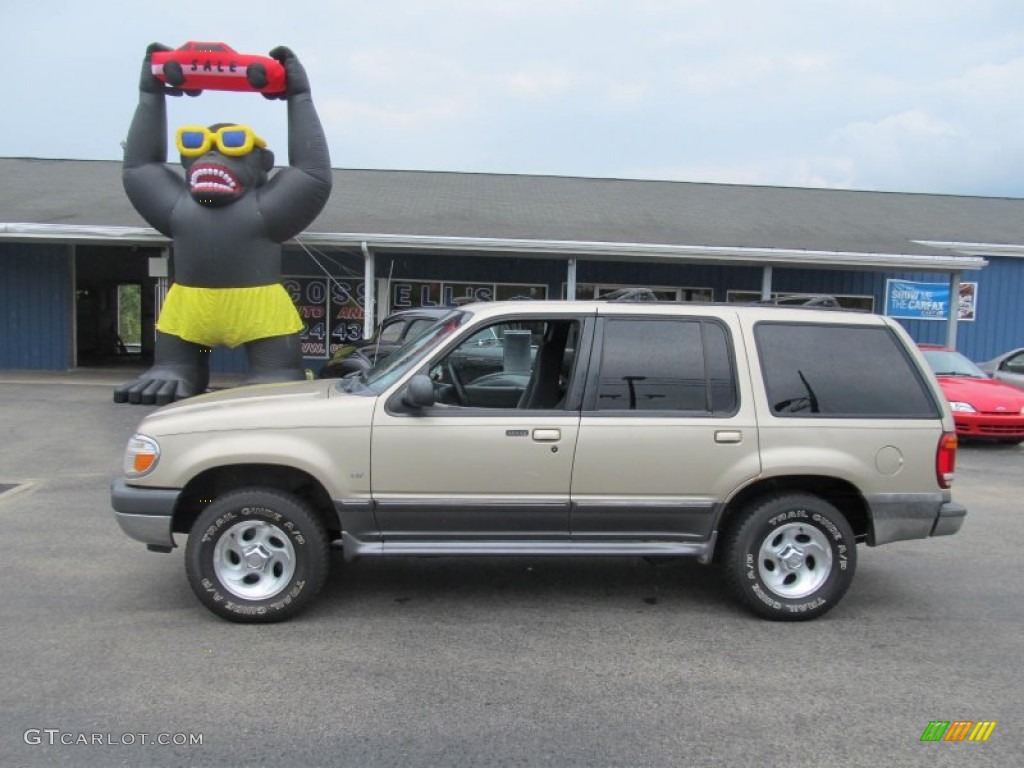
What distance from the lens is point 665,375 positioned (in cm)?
457

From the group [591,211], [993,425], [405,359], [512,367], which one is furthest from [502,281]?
[405,359]

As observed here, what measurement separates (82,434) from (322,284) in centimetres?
823

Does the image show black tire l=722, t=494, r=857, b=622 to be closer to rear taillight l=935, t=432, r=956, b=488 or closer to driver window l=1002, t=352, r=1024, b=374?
rear taillight l=935, t=432, r=956, b=488

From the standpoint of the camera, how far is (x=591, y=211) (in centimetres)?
1859

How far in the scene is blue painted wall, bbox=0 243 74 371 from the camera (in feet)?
57.6

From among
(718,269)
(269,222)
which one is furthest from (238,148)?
(718,269)

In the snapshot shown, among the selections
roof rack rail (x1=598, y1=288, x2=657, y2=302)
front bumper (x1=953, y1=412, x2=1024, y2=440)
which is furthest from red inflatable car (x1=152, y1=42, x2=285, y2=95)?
front bumper (x1=953, y1=412, x2=1024, y2=440)

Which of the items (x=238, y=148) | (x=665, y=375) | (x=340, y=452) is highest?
(x=238, y=148)

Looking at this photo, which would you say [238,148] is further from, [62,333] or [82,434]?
[62,333]

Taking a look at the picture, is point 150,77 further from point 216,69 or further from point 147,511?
point 147,511

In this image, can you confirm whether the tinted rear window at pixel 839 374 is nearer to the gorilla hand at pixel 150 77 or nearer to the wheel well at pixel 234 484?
the wheel well at pixel 234 484

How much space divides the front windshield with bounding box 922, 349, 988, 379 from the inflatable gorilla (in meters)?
9.32

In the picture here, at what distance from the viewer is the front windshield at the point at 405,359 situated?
4.52 m

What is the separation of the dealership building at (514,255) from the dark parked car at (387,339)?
3.25 metres
